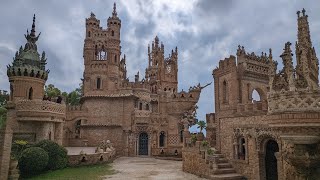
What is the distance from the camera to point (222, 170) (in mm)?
17281

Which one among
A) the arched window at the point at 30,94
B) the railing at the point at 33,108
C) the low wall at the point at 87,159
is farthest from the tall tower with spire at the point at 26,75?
the low wall at the point at 87,159

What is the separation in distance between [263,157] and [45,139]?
16027mm

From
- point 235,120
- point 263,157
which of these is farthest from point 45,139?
point 263,157

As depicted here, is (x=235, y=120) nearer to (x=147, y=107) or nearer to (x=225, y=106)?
(x=225, y=106)

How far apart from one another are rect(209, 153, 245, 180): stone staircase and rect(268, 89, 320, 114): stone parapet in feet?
35.3

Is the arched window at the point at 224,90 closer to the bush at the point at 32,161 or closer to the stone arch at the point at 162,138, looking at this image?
the bush at the point at 32,161

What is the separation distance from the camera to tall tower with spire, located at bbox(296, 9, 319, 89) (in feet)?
22.7

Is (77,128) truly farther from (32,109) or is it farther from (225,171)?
(225,171)

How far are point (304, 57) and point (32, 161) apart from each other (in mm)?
17408

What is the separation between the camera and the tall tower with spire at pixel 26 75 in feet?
77.7

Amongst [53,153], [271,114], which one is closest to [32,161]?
[53,153]

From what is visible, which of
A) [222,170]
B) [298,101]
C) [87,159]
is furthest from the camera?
[87,159]

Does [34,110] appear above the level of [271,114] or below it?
above

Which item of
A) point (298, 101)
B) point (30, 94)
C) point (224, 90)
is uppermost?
point (30, 94)
